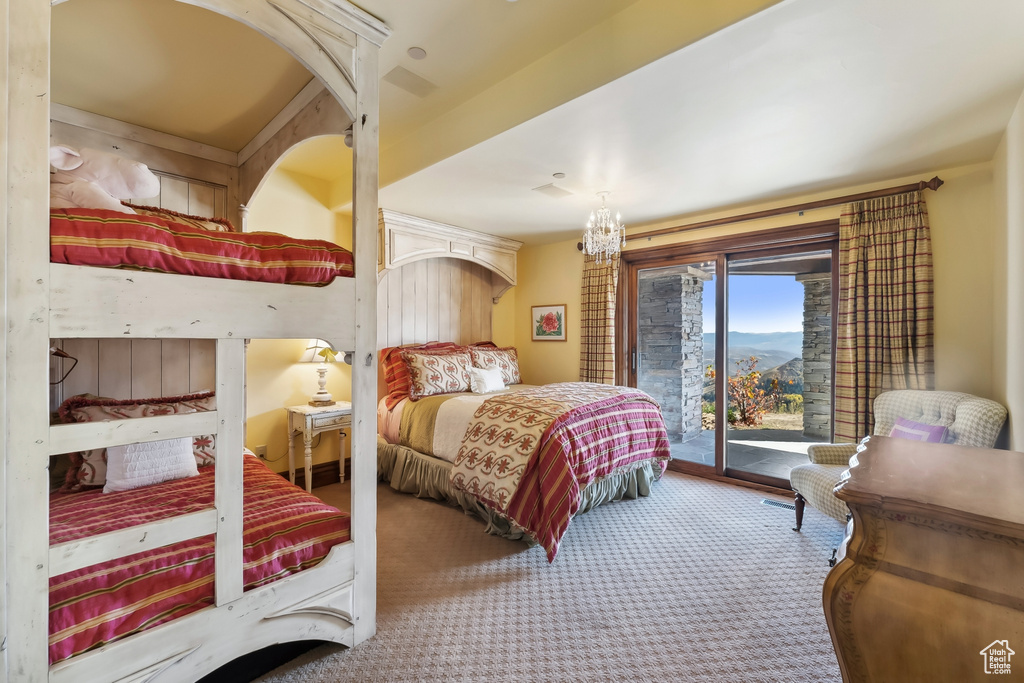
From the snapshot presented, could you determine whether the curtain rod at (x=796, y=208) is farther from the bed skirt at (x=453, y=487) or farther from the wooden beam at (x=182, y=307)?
the wooden beam at (x=182, y=307)

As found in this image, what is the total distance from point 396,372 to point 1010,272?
4.18 metres

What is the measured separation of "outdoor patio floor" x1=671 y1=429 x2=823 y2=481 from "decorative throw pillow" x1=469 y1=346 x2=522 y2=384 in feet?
6.18

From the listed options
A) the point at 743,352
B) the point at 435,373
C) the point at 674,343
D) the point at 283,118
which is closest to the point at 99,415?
the point at 283,118

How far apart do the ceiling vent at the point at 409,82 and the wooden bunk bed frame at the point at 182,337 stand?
43 cm

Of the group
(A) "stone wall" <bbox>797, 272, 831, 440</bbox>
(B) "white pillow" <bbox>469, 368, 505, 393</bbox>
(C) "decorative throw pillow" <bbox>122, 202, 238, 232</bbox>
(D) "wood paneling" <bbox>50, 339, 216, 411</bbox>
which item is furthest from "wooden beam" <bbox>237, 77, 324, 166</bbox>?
(A) "stone wall" <bbox>797, 272, 831, 440</bbox>

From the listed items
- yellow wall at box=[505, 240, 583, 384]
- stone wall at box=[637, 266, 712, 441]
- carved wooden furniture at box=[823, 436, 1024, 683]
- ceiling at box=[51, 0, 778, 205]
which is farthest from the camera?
yellow wall at box=[505, 240, 583, 384]

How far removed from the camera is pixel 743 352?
3.95 meters

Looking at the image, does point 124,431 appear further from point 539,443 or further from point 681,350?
point 681,350

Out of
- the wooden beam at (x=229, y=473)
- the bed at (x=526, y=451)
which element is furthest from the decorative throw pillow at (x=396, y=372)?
the wooden beam at (x=229, y=473)

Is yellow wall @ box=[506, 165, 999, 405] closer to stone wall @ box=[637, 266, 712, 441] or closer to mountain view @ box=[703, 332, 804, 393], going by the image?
mountain view @ box=[703, 332, 804, 393]

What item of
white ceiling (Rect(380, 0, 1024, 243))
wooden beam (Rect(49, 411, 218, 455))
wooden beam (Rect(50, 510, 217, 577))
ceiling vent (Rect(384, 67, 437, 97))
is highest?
ceiling vent (Rect(384, 67, 437, 97))

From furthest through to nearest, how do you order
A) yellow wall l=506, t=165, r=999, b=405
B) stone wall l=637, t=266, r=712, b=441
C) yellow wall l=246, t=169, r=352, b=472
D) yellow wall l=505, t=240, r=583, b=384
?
yellow wall l=505, t=240, r=583, b=384, stone wall l=637, t=266, r=712, b=441, yellow wall l=246, t=169, r=352, b=472, yellow wall l=506, t=165, r=999, b=405

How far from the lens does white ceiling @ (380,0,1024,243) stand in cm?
155

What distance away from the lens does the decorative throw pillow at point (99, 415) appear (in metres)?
1.84
